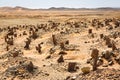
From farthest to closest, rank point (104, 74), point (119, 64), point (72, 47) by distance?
point (72, 47) < point (119, 64) < point (104, 74)

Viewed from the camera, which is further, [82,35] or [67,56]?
[82,35]

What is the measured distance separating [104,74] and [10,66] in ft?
22.0

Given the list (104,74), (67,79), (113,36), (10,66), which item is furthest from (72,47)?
(104,74)

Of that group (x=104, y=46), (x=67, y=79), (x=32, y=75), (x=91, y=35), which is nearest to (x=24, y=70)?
(x=32, y=75)

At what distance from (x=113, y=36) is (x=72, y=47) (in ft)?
12.1

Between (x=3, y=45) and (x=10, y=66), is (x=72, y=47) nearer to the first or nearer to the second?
(x=10, y=66)

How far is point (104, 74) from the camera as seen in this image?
41.9ft

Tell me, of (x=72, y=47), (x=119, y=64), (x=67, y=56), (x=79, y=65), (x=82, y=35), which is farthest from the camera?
(x=82, y=35)

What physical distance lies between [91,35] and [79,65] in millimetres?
8946

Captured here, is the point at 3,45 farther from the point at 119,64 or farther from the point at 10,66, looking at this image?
the point at 119,64

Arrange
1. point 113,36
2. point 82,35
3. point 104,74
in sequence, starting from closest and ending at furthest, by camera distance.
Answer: point 104,74, point 113,36, point 82,35

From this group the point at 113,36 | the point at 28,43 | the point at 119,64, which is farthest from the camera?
the point at 28,43

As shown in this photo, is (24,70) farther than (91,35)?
No

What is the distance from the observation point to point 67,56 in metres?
19.3
